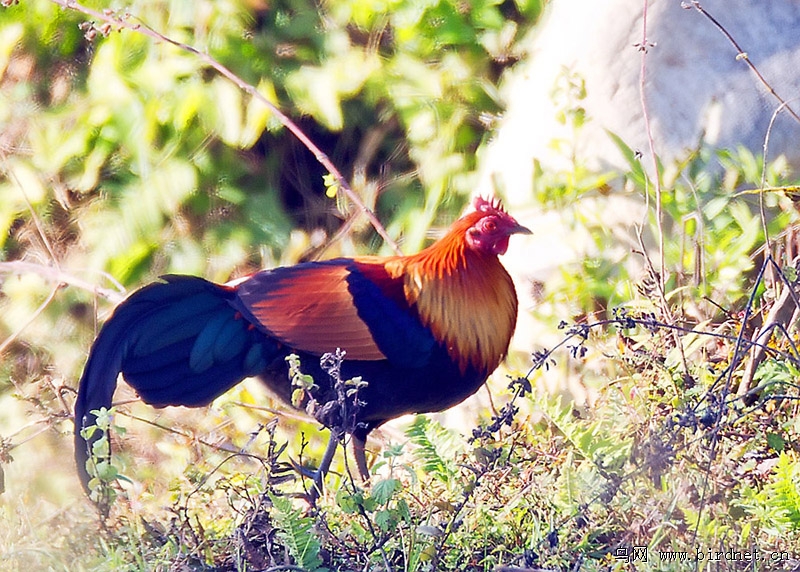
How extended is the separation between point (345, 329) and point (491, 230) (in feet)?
1.59

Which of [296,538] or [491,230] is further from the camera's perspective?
[491,230]

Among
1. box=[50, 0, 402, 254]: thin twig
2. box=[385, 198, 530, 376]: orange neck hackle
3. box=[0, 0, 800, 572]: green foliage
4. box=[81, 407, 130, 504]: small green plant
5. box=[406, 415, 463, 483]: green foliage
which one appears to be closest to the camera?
box=[81, 407, 130, 504]: small green plant

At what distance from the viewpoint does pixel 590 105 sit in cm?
398

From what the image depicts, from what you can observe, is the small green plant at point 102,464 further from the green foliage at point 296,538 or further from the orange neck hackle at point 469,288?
the orange neck hackle at point 469,288

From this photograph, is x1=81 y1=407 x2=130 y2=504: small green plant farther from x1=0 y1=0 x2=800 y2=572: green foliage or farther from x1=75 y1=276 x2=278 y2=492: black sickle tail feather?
x1=75 y1=276 x2=278 y2=492: black sickle tail feather

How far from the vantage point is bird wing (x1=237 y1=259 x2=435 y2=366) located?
2.94m

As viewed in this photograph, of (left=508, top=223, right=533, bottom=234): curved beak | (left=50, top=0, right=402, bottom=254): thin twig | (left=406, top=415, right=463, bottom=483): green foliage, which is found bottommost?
(left=406, top=415, right=463, bottom=483): green foliage

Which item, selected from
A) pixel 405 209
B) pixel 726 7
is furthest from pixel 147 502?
pixel 726 7

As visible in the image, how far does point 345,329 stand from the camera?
2.94m

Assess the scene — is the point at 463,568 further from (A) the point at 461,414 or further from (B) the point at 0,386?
(B) the point at 0,386

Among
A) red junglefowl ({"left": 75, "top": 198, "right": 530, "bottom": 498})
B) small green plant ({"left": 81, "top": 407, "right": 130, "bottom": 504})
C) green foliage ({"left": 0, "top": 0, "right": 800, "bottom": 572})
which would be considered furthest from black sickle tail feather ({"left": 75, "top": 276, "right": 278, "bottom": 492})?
small green plant ({"left": 81, "top": 407, "right": 130, "bottom": 504})

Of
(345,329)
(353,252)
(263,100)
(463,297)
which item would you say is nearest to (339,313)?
(345,329)

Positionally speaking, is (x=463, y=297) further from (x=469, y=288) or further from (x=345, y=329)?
(x=345, y=329)

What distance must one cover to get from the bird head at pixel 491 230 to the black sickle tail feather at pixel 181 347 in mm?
614
